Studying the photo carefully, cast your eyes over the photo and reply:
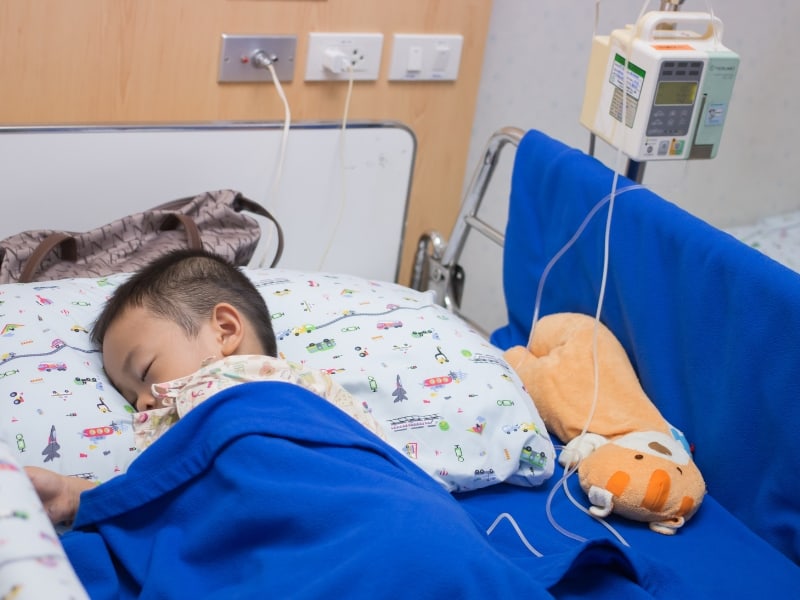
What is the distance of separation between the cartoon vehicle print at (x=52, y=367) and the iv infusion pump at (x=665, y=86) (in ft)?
2.91

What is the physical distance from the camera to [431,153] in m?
2.20

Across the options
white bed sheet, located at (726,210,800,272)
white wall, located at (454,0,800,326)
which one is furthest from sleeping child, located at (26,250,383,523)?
white bed sheet, located at (726,210,800,272)

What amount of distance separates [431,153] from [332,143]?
0.33m

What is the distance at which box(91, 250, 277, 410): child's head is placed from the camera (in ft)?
4.16

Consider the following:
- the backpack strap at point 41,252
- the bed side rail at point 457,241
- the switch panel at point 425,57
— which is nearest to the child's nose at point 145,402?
the backpack strap at point 41,252

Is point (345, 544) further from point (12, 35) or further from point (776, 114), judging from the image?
point (776, 114)

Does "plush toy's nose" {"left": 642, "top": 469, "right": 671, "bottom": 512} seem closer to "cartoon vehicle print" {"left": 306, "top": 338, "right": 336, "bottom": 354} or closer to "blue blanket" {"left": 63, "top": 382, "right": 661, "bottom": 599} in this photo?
"blue blanket" {"left": 63, "top": 382, "right": 661, "bottom": 599}

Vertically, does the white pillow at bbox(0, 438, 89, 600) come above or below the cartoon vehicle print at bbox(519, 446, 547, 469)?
above

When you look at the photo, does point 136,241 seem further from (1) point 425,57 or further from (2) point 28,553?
(2) point 28,553

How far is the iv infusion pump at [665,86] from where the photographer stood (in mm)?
1468

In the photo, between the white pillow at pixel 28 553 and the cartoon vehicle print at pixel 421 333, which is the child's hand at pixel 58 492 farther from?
the cartoon vehicle print at pixel 421 333

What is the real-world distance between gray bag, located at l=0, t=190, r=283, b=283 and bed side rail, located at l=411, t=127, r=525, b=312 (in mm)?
403

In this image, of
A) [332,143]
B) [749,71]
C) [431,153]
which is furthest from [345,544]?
[749,71]

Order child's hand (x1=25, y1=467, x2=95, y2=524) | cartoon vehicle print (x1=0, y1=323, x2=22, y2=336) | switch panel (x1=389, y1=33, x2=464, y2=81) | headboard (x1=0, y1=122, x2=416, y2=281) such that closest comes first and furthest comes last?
child's hand (x1=25, y1=467, x2=95, y2=524)
cartoon vehicle print (x1=0, y1=323, x2=22, y2=336)
headboard (x1=0, y1=122, x2=416, y2=281)
switch panel (x1=389, y1=33, x2=464, y2=81)
